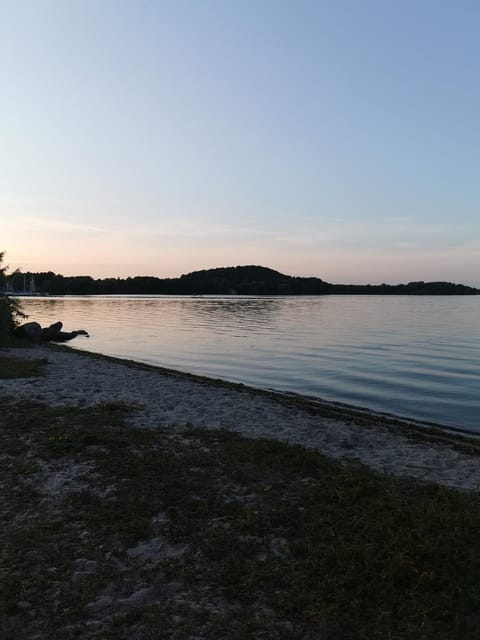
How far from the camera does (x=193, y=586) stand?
16.9 ft

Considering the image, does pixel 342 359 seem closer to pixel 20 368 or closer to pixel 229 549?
pixel 20 368

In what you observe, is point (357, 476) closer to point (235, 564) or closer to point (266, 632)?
point (235, 564)

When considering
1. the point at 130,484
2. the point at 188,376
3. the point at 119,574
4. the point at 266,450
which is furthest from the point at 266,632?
the point at 188,376

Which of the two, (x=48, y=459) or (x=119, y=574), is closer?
(x=119, y=574)

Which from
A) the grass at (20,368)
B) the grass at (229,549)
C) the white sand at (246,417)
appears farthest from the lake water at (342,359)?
the grass at (229,549)

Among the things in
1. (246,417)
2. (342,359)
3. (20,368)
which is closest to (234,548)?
(246,417)

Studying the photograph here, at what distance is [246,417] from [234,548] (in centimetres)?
803

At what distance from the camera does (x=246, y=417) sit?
13930mm

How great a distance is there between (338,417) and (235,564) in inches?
417

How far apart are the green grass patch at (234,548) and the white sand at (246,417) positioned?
5.59ft

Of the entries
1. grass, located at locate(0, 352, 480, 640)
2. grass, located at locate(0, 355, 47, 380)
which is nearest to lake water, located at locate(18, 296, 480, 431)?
grass, located at locate(0, 355, 47, 380)

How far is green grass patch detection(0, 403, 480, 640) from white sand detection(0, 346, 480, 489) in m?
1.70

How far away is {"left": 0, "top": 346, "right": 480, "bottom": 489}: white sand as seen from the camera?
10.3m

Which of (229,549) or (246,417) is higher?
(229,549)
